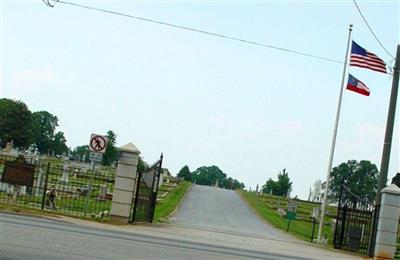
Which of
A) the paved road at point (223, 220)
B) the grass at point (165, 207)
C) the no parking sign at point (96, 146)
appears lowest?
the paved road at point (223, 220)

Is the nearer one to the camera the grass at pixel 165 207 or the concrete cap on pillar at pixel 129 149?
the concrete cap on pillar at pixel 129 149

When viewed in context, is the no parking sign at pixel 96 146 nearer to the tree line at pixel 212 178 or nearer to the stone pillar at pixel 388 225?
the stone pillar at pixel 388 225

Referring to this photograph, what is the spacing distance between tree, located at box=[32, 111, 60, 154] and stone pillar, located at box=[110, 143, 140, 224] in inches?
4997

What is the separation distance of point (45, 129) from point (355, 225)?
138531mm

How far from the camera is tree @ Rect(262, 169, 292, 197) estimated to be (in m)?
108

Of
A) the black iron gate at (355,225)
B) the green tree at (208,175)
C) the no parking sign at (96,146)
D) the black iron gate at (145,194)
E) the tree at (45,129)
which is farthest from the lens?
the green tree at (208,175)

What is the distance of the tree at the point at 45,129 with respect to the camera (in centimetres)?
14962

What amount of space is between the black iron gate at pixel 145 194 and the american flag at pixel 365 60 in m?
8.52

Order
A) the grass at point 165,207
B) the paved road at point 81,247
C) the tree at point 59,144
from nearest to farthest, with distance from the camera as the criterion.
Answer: the paved road at point 81,247
the grass at point 165,207
the tree at point 59,144

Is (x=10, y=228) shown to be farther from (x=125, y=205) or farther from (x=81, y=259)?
(x=125, y=205)

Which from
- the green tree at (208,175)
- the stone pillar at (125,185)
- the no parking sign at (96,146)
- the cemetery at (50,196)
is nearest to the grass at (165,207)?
the cemetery at (50,196)

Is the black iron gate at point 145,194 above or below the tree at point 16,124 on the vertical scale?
below

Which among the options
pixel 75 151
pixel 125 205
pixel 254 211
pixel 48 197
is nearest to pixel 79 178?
pixel 254 211

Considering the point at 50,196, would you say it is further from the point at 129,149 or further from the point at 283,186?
the point at 283,186
